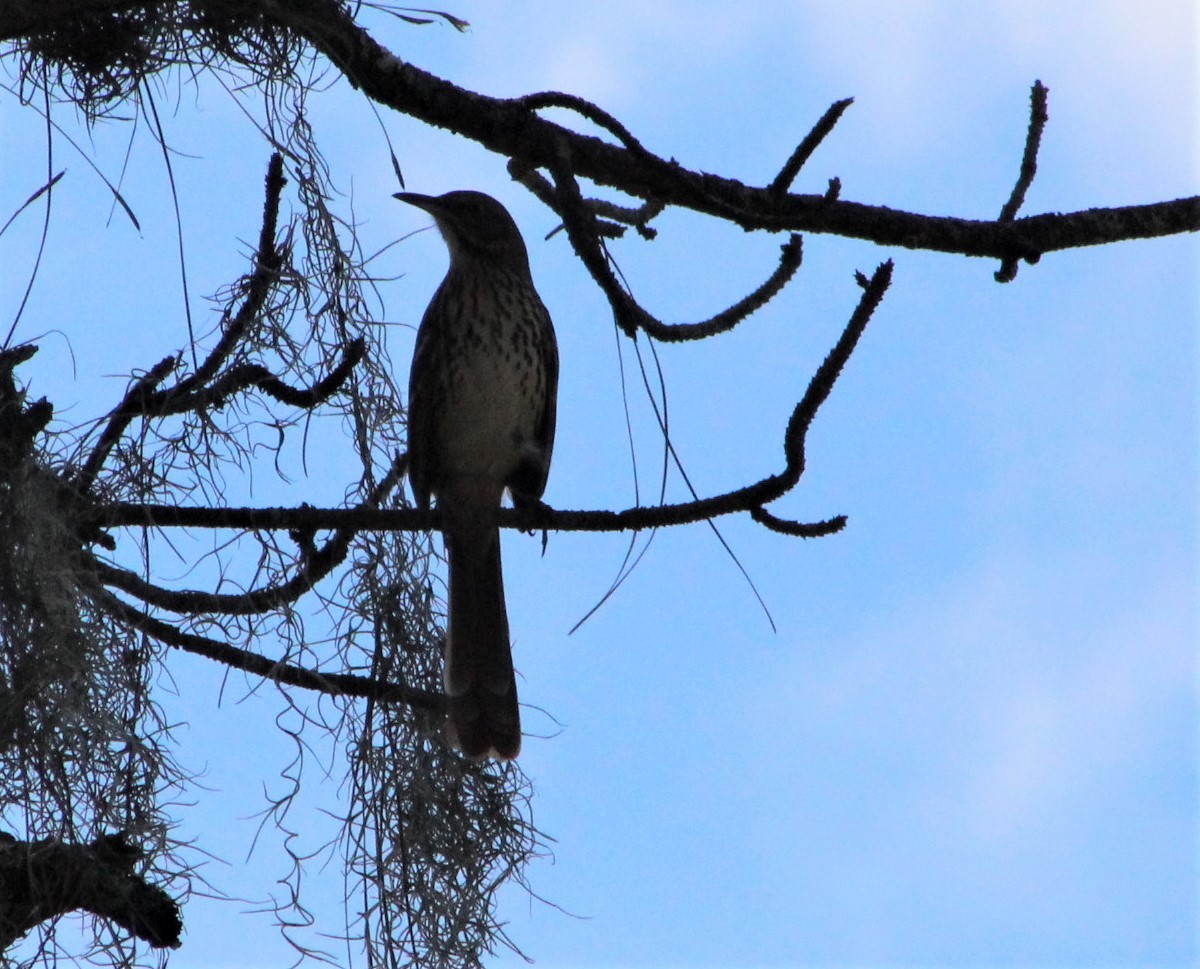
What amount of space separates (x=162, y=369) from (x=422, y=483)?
1300 millimetres

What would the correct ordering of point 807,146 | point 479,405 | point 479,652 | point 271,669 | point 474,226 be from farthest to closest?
point 474,226
point 479,405
point 479,652
point 271,669
point 807,146

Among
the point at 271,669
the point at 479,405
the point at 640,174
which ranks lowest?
the point at 271,669

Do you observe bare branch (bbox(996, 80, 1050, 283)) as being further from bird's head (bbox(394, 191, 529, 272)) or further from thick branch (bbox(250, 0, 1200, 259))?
bird's head (bbox(394, 191, 529, 272))

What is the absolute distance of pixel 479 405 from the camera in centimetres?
404

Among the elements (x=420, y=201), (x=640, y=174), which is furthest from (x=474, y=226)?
(x=640, y=174)

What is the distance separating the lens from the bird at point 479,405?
3.86 meters

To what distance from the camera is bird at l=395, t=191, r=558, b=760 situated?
386cm

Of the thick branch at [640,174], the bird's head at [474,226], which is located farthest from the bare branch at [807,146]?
the bird's head at [474,226]

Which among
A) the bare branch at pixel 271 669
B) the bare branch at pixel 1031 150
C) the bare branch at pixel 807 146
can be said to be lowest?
the bare branch at pixel 271 669

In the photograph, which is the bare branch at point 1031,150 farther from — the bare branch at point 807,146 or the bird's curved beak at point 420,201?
the bird's curved beak at point 420,201

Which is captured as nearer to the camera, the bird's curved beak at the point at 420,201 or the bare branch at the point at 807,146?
the bare branch at the point at 807,146

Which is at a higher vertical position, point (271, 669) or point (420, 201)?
point (420, 201)

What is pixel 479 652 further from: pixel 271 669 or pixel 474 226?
pixel 474 226

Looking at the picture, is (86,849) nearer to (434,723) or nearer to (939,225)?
(434,723)
